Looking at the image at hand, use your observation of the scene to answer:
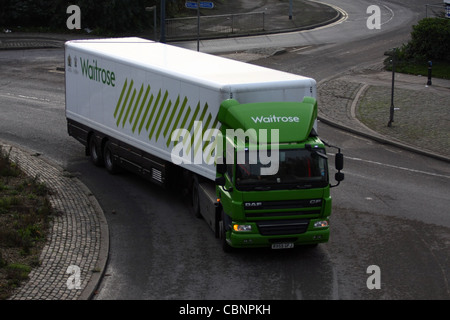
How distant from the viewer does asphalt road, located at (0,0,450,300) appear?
1590 cm

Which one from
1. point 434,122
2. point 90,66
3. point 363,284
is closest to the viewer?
point 363,284

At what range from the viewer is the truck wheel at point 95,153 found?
24547 millimetres

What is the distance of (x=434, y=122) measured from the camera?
3020 cm

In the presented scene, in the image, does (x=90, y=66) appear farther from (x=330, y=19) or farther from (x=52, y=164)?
(x=330, y=19)

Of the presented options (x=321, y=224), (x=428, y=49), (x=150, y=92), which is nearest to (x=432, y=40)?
(x=428, y=49)

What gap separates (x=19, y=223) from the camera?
18.5m

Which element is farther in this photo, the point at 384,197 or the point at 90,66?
the point at 90,66

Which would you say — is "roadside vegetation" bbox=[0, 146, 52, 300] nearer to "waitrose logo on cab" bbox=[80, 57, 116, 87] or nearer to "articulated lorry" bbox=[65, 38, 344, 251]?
"articulated lorry" bbox=[65, 38, 344, 251]

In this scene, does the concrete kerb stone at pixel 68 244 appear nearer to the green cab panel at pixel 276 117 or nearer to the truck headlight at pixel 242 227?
the truck headlight at pixel 242 227

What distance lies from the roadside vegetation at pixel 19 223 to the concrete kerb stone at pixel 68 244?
0.19 meters

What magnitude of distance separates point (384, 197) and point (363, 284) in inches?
239

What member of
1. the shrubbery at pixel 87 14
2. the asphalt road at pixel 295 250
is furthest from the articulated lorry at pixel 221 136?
the shrubbery at pixel 87 14

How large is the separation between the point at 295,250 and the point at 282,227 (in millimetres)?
1322
